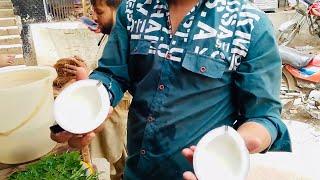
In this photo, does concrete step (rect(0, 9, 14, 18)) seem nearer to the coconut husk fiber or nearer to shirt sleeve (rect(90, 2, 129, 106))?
the coconut husk fiber

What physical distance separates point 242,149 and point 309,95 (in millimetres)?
4328

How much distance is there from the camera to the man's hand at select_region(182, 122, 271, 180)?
3.26ft

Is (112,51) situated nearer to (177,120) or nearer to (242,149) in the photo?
(177,120)

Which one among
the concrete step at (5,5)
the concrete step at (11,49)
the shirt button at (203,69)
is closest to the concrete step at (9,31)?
the concrete step at (11,49)

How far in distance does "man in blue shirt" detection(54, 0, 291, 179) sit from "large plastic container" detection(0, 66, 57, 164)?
216mm

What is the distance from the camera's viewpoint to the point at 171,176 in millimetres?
1315

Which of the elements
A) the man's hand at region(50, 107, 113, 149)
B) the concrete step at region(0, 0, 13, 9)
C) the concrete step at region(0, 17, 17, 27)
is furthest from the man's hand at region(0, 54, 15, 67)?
the concrete step at region(0, 0, 13, 9)

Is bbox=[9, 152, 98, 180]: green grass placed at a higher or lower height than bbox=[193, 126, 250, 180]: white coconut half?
lower

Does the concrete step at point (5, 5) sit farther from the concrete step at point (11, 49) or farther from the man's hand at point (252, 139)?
the man's hand at point (252, 139)

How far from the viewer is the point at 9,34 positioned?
450 cm

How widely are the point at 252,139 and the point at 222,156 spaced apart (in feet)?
0.32

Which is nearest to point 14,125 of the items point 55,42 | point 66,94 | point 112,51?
point 66,94

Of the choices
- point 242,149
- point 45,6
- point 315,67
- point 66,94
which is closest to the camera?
point 242,149

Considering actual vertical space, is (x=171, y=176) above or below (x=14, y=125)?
below
